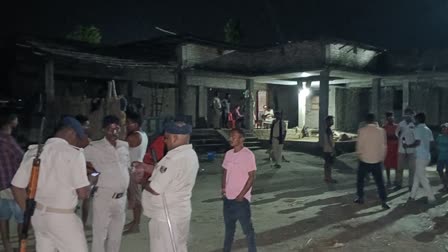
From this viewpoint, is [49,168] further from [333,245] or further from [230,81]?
[230,81]

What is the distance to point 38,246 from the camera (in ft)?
12.2

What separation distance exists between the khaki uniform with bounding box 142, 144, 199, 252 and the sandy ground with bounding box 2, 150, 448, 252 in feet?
7.35

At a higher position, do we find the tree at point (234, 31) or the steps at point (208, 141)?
the tree at point (234, 31)

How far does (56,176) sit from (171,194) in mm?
967

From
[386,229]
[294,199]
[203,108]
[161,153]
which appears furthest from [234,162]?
[203,108]

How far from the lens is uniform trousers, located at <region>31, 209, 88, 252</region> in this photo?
12.1 ft

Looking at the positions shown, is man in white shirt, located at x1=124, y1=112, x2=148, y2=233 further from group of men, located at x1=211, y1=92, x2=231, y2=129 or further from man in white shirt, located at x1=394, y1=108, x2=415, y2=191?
group of men, located at x1=211, y1=92, x2=231, y2=129

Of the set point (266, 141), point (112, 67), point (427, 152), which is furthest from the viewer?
point (266, 141)

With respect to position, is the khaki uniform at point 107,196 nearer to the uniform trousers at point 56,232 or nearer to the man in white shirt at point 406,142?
the uniform trousers at point 56,232

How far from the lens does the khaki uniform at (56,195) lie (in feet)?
12.1

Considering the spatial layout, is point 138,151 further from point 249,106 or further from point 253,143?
point 249,106

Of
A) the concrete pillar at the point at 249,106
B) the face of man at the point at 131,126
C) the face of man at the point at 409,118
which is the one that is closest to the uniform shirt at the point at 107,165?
the face of man at the point at 131,126

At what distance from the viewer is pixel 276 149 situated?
14.7 metres

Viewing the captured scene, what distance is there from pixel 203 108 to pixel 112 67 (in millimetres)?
5915
